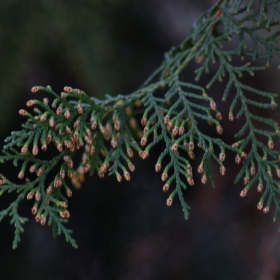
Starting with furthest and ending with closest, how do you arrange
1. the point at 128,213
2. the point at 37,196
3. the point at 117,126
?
the point at 128,213
the point at 117,126
the point at 37,196

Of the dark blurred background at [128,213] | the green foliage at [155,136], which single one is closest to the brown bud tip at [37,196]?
the green foliage at [155,136]

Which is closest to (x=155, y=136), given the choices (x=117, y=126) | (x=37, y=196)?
(x=117, y=126)

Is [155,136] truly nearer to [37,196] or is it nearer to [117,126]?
[117,126]

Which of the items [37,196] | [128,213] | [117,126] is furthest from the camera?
[128,213]

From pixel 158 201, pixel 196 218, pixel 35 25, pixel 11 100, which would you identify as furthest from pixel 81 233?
pixel 35 25

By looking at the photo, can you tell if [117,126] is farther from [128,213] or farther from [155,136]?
[128,213]

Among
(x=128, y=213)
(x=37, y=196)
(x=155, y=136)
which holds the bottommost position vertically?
(x=37, y=196)

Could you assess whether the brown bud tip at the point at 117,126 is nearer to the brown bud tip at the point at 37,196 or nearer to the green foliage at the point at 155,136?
the green foliage at the point at 155,136

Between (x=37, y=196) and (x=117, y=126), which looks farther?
(x=117, y=126)

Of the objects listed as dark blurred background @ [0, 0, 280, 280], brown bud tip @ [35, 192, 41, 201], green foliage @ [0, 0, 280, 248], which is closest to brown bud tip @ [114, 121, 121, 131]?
green foliage @ [0, 0, 280, 248]

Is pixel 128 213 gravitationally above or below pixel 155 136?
above
